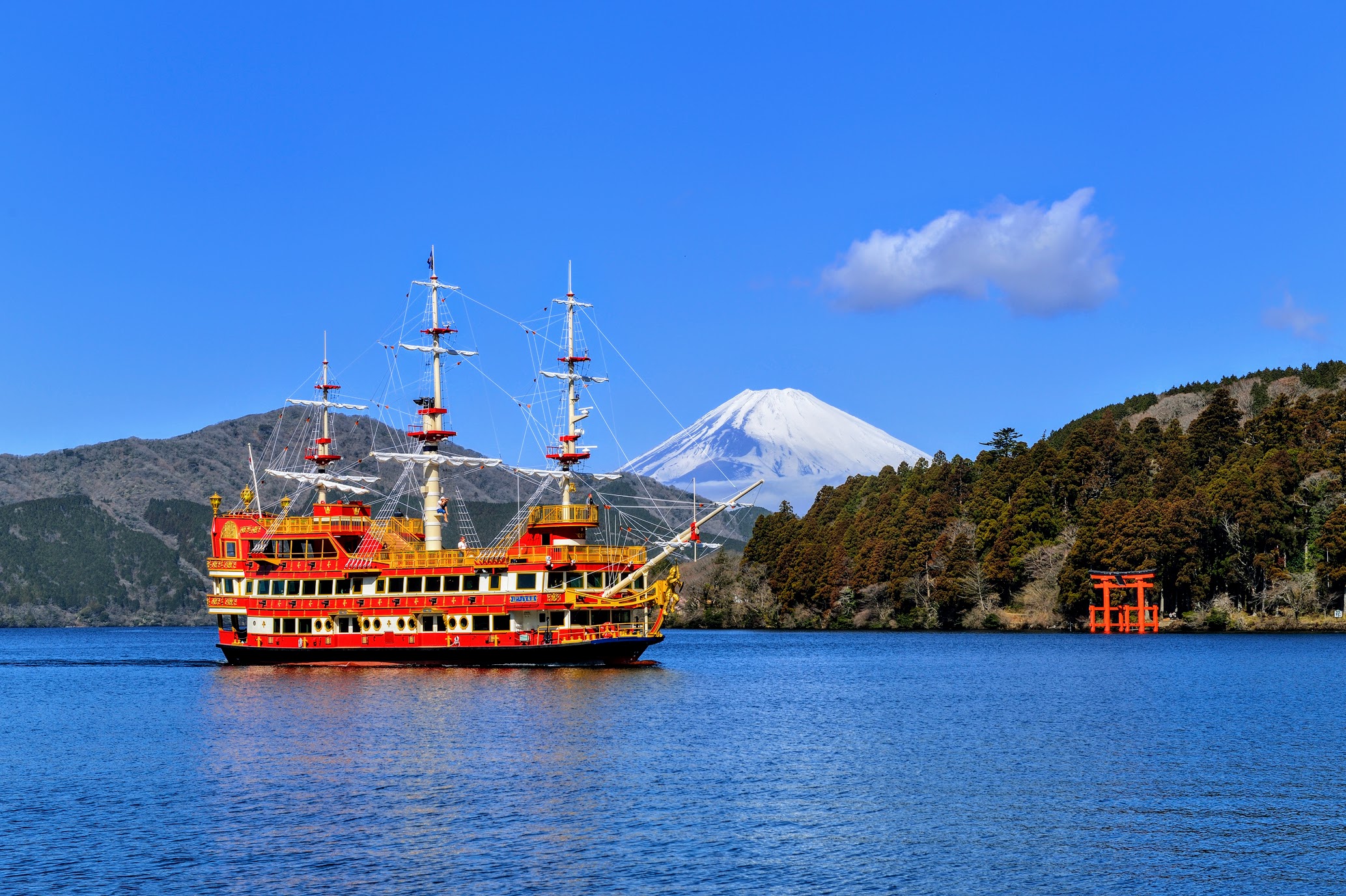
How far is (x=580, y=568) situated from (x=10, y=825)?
1791 inches

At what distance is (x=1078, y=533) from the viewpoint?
132750mm

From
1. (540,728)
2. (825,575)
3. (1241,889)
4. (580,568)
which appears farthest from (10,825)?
(825,575)

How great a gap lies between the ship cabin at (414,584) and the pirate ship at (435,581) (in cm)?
8

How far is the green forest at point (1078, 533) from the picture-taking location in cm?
11862

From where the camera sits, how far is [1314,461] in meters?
122

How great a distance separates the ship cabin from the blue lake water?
5.59 metres

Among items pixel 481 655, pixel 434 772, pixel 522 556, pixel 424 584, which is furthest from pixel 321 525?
pixel 434 772

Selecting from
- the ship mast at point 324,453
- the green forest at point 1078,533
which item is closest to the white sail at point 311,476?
the ship mast at point 324,453

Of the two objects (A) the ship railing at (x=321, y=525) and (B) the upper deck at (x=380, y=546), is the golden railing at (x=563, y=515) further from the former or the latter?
(A) the ship railing at (x=321, y=525)

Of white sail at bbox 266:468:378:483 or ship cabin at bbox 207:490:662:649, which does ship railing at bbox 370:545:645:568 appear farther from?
white sail at bbox 266:468:378:483

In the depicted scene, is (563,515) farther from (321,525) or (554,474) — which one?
(321,525)

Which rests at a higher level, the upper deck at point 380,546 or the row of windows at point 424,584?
the upper deck at point 380,546

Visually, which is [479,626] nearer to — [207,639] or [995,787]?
[995,787]

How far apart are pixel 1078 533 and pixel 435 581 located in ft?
237
